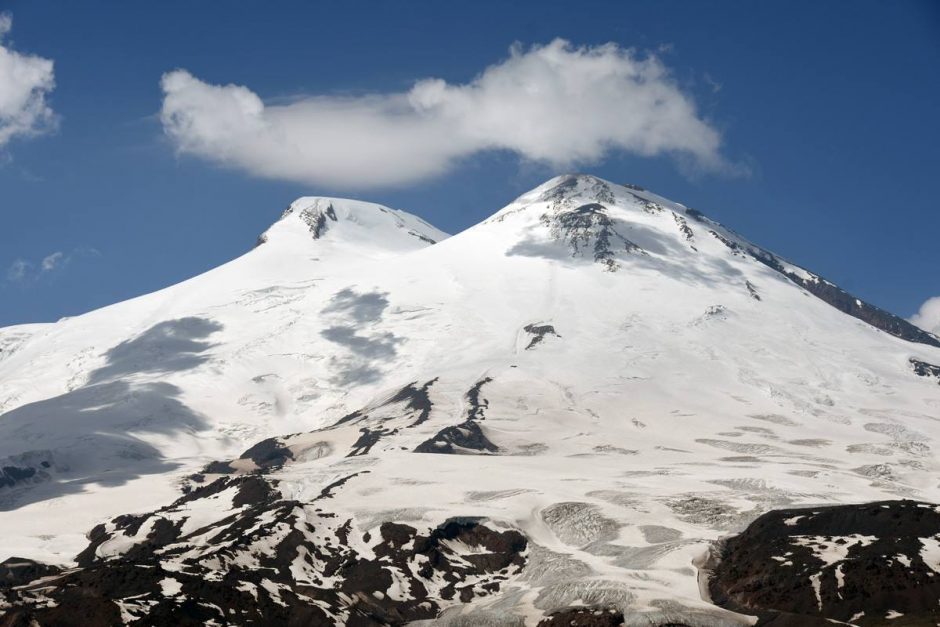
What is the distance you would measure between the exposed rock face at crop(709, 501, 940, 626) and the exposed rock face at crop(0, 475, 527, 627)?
36605 millimetres

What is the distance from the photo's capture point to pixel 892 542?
156 meters

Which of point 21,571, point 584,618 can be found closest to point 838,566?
point 584,618

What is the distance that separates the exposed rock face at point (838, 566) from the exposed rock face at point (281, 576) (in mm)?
36605

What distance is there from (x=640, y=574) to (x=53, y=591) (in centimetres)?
7911

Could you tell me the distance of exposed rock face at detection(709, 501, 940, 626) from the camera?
13962 cm

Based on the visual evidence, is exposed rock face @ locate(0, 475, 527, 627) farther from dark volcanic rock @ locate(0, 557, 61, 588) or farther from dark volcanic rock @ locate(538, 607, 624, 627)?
dark volcanic rock @ locate(538, 607, 624, 627)

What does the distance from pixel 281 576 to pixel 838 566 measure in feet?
249

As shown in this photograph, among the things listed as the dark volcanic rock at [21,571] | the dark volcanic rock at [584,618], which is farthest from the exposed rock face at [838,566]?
the dark volcanic rock at [21,571]

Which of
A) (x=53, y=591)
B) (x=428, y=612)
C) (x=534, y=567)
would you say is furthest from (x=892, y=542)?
(x=53, y=591)

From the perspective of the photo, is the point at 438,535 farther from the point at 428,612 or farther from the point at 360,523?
the point at 428,612

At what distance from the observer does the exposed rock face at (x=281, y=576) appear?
140 metres

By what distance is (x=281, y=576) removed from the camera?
16475cm

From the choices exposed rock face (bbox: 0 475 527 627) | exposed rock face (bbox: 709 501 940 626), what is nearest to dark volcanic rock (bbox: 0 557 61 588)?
exposed rock face (bbox: 0 475 527 627)

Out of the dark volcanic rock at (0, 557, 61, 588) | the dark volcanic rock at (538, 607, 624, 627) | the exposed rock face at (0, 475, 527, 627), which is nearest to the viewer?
the exposed rock face at (0, 475, 527, 627)
